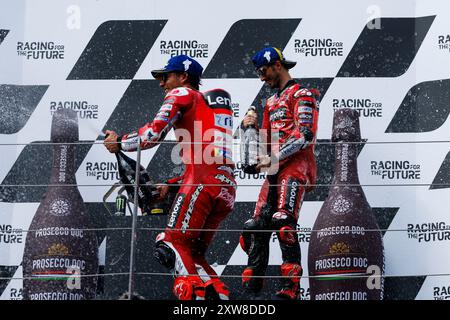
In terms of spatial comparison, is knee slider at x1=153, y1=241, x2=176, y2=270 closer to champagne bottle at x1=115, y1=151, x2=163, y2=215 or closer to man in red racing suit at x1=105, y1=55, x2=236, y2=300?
man in red racing suit at x1=105, y1=55, x2=236, y2=300

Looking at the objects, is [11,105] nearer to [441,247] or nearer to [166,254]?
[166,254]

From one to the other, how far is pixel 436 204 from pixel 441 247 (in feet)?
0.59

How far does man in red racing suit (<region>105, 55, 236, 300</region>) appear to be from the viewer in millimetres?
4578

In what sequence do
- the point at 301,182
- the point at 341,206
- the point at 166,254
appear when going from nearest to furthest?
the point at 166,254 → the point at 301,182 → the point at 341,206

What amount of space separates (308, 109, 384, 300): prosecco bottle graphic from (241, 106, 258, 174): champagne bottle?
34 cm

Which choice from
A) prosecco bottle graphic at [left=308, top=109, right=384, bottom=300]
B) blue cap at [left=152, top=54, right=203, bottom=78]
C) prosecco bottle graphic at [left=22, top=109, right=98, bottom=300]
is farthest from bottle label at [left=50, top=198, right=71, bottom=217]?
prosecco bottle graphic at [left=308, top=109, right=384, bottom=300]

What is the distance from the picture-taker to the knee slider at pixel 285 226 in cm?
477

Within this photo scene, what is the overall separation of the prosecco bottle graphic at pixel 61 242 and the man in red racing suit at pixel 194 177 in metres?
0.67

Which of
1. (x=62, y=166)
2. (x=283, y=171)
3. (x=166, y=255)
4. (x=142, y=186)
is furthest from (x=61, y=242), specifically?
(x=283, y=171)

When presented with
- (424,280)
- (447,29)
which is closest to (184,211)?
A: (424,280)

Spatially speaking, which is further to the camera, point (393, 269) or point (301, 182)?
point (393, 269)

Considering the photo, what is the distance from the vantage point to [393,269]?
5406 millimetres

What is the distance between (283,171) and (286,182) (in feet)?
0.20

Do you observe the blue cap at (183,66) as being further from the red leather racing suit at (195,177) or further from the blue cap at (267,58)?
the blue cap at (267,58)
